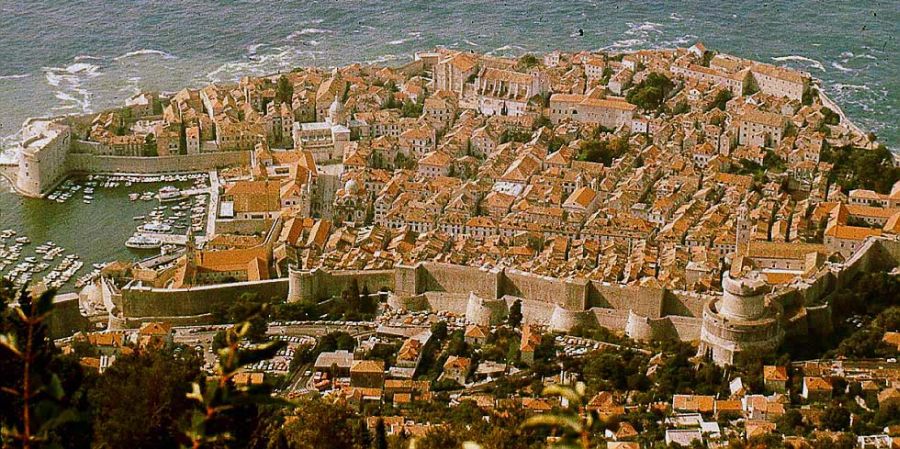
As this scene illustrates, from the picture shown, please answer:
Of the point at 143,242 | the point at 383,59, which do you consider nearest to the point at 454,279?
the point at 143,242

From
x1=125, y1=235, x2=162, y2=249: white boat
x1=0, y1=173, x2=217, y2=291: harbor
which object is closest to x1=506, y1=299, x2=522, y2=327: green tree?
x1=0, y1=173, x2=217, y2=291: harbor

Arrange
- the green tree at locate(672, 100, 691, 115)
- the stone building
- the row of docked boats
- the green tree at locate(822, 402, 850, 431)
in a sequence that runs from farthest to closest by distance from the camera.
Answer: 1. the green tree at locate(672, 100, 691, 115)
2. the stone building
3. the row of docked boats
4. the green tree at locate(822, 402, 850, 431)

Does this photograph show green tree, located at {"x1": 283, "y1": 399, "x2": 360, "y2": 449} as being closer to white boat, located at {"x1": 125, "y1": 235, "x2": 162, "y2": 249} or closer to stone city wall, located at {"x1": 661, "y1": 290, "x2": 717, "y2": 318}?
stone city wall, located at {"x1": 661, "y1": 290, "x2": 717, "y2": 318}

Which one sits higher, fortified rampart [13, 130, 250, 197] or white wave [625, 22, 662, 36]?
white wave [625, 22, 662, 36]

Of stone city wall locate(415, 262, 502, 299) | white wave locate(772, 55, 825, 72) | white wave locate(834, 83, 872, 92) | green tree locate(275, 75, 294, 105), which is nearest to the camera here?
stone city wall locate(415, 262, 502, 299)

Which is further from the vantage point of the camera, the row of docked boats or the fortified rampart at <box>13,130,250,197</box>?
the fortified rampart at <box>13,130,250,197</box>

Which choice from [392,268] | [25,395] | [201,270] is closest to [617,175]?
[392,268]

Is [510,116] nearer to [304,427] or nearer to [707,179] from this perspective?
[707,179]
